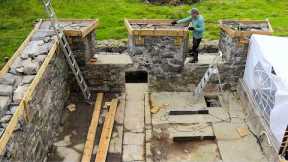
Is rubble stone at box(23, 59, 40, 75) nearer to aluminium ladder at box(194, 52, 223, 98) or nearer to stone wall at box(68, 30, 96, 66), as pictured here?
stone wall at box(68, 30, 96, 66)

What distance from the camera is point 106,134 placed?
→ 10633mm

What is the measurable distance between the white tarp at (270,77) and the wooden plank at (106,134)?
13.8ft

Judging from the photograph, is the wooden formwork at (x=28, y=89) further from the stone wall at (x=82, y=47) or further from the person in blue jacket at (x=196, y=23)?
the person in blue jacket at (x=196, y=23)

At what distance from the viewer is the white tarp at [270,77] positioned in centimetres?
925

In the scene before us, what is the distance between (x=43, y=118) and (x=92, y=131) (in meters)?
1.61

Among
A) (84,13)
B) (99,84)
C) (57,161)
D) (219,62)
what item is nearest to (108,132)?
(57,161)

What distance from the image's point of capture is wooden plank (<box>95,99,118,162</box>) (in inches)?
388

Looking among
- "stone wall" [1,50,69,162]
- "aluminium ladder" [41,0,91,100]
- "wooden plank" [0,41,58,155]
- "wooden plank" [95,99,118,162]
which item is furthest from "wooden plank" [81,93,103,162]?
"wooden plank" [0,41,58,155]

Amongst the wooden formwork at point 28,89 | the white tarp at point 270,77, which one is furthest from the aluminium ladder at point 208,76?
the wooden formwork at point 28,89

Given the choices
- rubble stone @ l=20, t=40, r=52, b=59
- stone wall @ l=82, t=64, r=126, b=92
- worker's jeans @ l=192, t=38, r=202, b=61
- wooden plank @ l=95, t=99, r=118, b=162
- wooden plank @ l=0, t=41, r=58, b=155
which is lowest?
wooden plank @ l=95, t=99, r=118, b=162

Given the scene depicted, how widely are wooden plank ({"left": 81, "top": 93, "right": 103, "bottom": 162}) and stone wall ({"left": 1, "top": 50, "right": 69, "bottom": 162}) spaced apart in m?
0.96

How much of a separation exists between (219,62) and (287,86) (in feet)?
12.0

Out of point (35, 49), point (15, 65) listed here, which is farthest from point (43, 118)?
point (35, 49)

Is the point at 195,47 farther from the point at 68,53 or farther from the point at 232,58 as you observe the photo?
the point at 68,53
